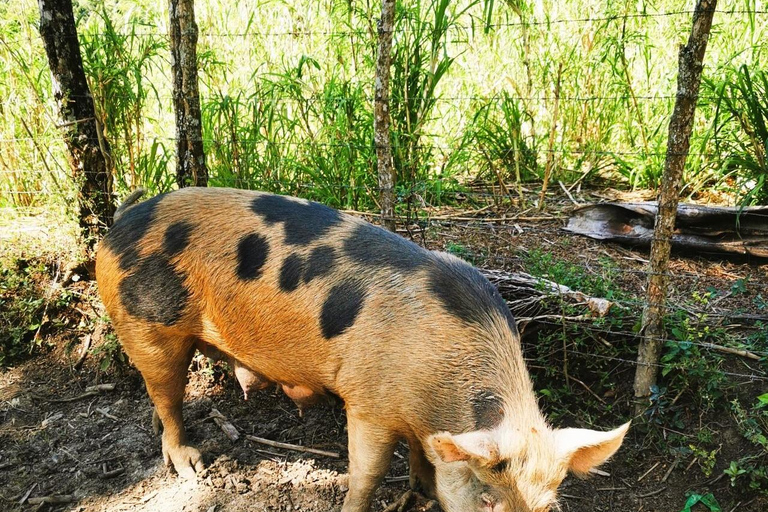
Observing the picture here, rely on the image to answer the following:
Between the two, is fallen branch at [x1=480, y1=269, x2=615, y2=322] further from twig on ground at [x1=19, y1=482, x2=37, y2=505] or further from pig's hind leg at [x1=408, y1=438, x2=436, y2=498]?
twig on ground at [x1=19, y1=482, x2=37, y2=505]

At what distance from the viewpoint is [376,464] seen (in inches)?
109

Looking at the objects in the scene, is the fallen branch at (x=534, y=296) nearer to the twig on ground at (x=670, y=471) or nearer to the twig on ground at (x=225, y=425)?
the twig on ground at (x=670, y=471)

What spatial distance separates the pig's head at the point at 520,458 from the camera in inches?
84.2

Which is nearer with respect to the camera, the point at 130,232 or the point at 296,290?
the point at 296,290

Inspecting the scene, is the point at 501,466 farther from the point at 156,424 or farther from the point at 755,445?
the point at 156,424

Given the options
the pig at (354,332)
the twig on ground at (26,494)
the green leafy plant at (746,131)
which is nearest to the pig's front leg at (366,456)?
the pig at (354,332)

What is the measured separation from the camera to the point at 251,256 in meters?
2.94

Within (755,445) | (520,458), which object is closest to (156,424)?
(520,458)

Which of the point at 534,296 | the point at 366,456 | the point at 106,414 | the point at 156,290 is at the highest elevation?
the point at 156,290

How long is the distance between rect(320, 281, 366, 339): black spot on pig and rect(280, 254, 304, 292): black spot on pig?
18cm

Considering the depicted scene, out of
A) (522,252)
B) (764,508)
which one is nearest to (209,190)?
(522,252)

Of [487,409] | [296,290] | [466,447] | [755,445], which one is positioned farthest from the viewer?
[755,445]

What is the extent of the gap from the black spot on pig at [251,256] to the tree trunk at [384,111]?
129 cm

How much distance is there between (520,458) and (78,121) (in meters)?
3.69
